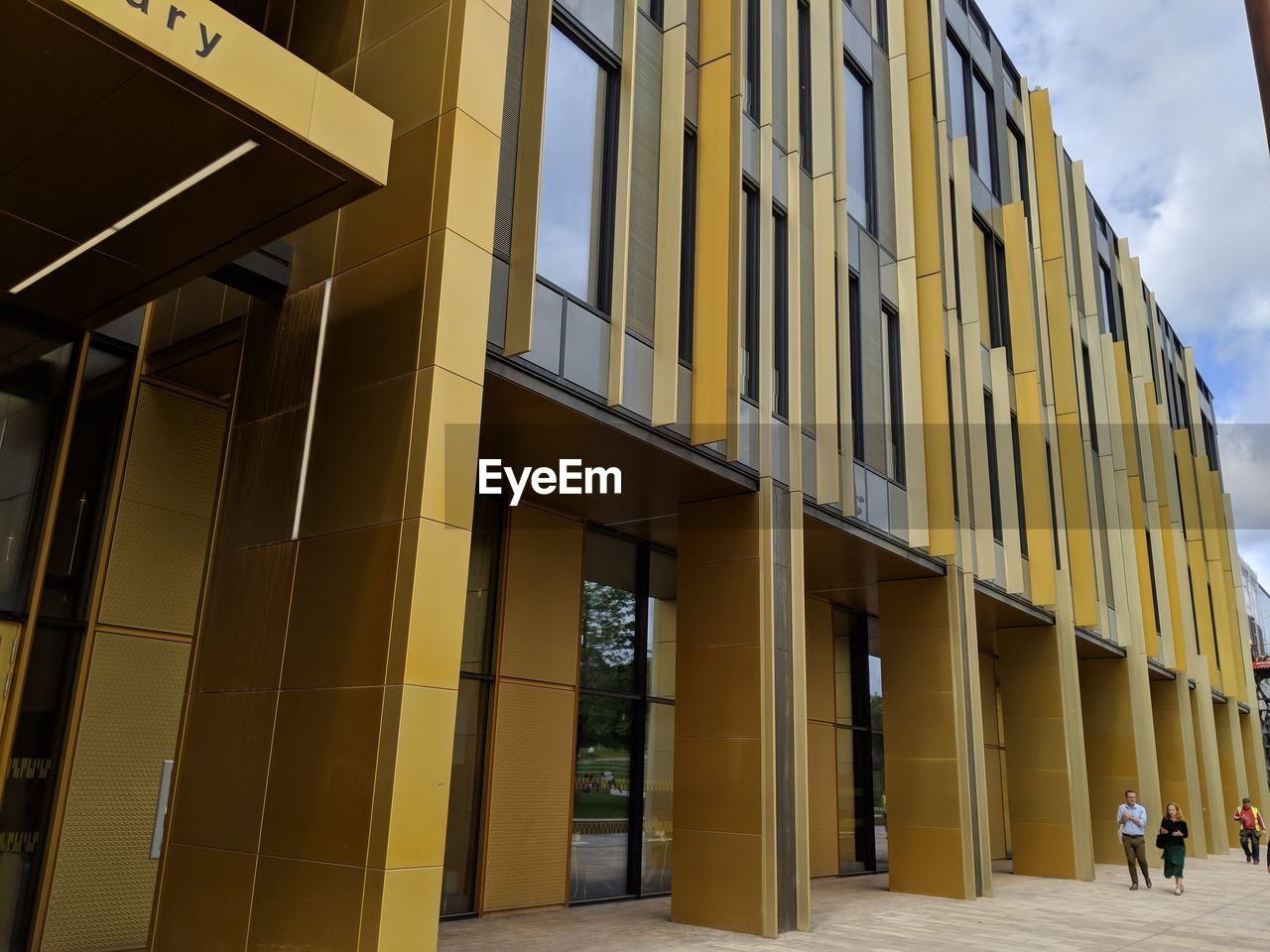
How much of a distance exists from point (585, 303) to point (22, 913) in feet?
26.1

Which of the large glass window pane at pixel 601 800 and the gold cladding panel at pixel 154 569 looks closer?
the gold cladding panel at pixel 154 569

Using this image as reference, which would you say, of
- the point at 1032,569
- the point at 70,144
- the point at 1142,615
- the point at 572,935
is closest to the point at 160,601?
the point at 70,144

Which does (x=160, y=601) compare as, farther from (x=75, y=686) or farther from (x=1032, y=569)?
(x=1032, y=569)

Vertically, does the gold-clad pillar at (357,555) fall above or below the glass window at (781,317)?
below

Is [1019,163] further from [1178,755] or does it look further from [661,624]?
[661,624]

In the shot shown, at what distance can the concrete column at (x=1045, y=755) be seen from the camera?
2105cm

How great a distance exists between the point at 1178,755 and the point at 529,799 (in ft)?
79.1

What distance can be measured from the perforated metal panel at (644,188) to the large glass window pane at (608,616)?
4.46 m

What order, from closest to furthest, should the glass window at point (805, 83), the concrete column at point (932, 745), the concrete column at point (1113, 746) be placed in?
the glass window at point (805, 83), the concrete column at point (932, 745), the concrete column at point (1113, 746)

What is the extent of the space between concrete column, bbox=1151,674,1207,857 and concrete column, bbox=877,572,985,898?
15.4 meters

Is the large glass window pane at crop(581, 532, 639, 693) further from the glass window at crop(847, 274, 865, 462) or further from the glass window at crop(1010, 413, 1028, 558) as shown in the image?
the glass window at crop(1010, 413, 1028, 558)

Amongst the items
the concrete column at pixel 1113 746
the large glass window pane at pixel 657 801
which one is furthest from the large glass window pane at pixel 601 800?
the concrete column at pixel 1113 746

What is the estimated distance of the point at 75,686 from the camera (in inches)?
381

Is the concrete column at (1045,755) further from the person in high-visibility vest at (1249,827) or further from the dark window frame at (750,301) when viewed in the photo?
the dark window frame at (750,301)
